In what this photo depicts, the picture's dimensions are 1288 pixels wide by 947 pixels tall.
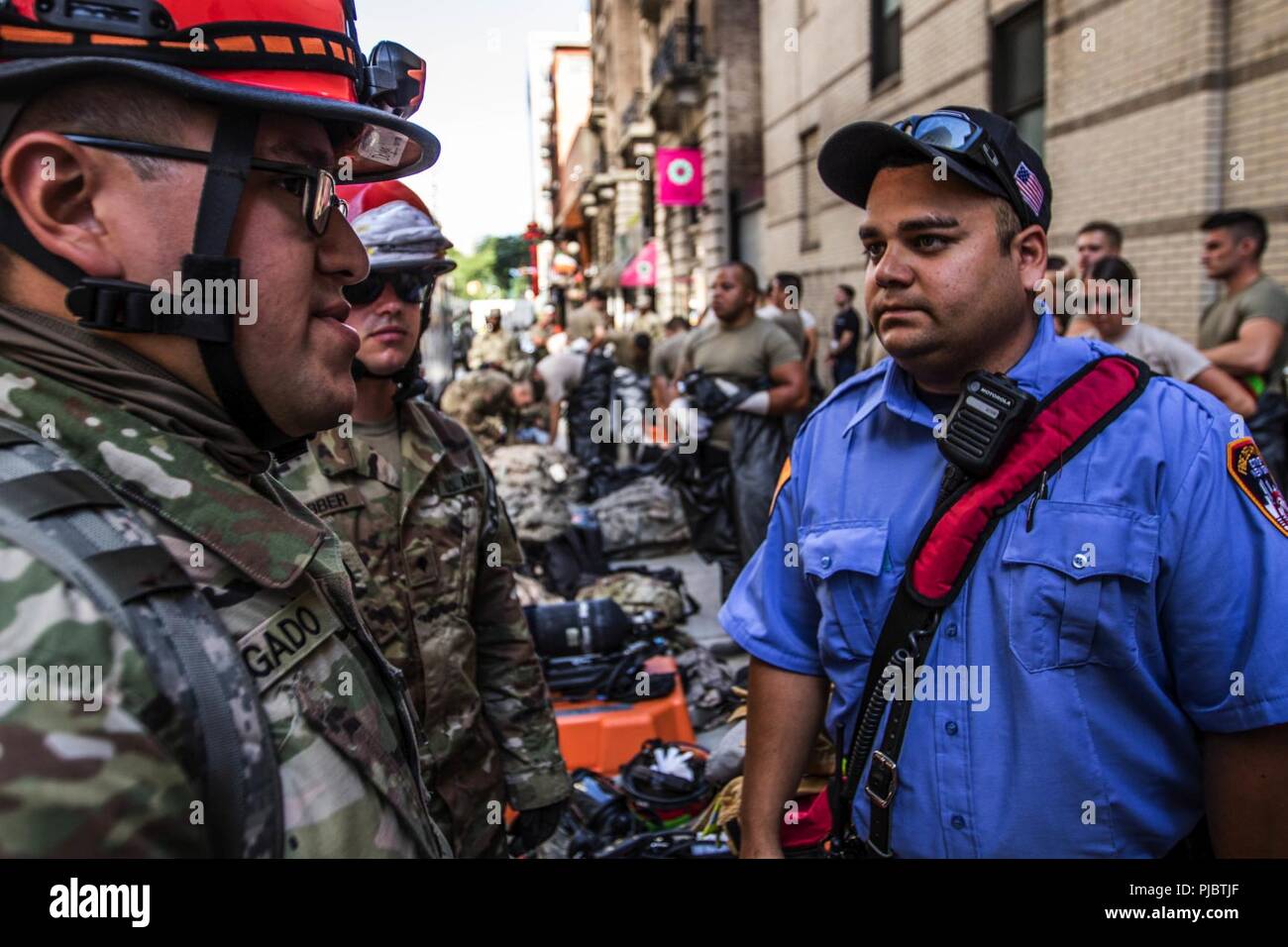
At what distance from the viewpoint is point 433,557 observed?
2494mm

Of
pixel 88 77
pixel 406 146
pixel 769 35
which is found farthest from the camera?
pixel 769 35

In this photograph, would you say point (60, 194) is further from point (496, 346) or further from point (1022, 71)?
point (496, 346)

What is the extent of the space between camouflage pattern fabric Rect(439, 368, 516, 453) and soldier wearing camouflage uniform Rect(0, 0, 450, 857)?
20.9 feet

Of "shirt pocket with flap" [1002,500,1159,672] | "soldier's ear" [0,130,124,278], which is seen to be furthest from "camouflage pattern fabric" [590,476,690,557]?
"soldier's ear" [0,130,124,278]

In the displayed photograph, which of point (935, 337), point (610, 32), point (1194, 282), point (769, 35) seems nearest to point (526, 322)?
point (610, 32)

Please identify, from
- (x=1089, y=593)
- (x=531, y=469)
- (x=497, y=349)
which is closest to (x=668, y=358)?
(x=531, y=469)

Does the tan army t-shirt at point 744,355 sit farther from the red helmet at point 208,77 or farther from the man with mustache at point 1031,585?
the red helmet at point 208,77

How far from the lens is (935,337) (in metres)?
1.94

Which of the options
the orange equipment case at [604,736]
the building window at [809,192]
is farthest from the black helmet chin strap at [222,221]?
the building window at [809,192]

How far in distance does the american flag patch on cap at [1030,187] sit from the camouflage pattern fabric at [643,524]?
6.33m

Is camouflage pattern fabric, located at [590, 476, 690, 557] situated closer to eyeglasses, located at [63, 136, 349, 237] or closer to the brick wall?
the brick wall

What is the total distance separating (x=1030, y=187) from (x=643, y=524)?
259 inches
